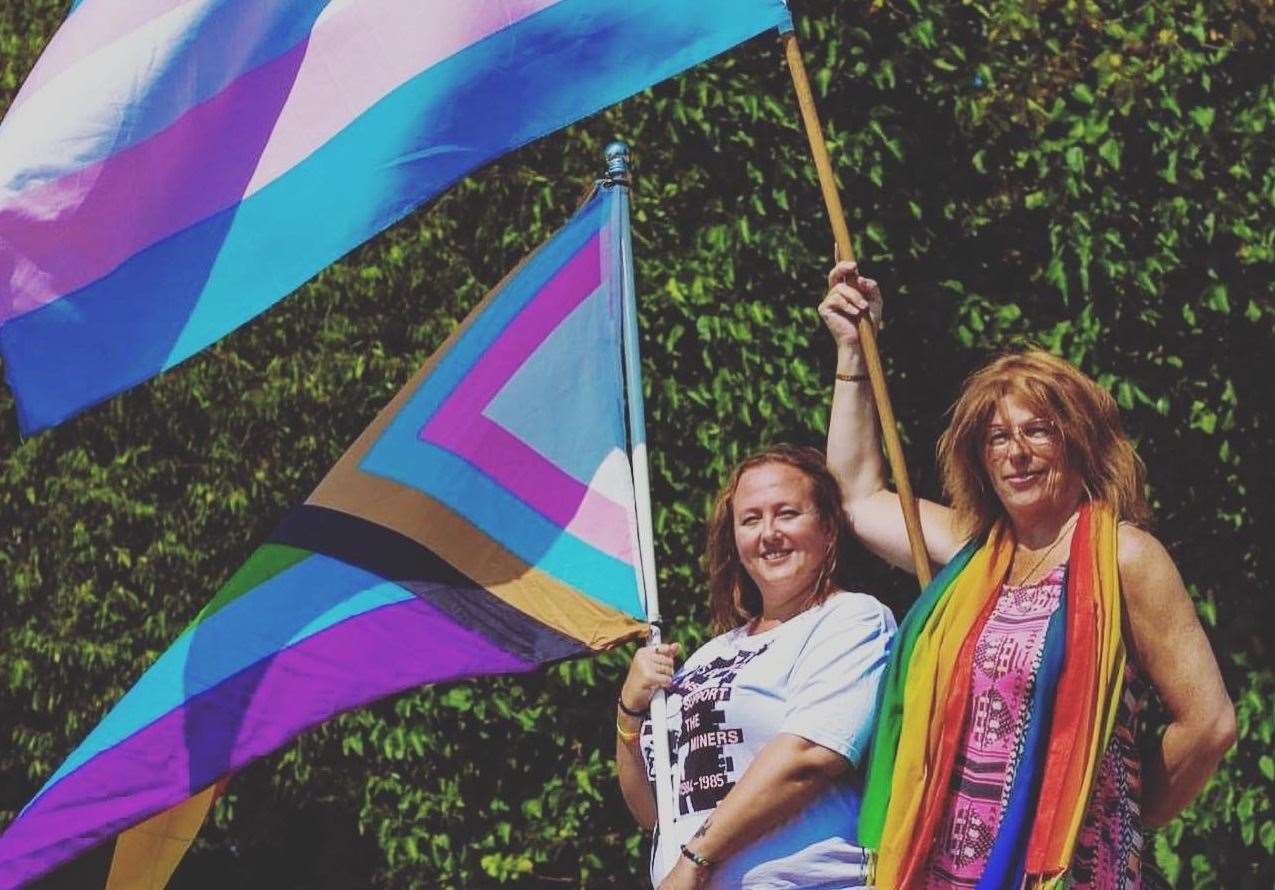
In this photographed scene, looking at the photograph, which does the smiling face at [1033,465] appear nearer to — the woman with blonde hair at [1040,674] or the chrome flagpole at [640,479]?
the woman with blonde hair at [1040,674]

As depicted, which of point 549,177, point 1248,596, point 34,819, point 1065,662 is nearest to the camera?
point 1065,662

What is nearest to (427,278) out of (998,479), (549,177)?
(549,177)

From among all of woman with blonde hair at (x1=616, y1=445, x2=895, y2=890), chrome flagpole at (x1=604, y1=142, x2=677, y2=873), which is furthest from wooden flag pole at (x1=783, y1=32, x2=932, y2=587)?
chrome flagpole at (x1=604, y1=142, x2=677, y2=873)

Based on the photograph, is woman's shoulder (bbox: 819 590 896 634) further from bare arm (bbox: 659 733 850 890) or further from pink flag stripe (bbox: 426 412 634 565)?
pink flag stripe (bbox: 426 412 634 565)

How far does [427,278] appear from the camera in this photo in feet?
26.2

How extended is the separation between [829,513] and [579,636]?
1.98ft

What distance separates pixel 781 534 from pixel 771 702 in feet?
1.17

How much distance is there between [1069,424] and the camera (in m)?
3.61

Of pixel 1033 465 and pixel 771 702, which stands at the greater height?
pixel 1033 465

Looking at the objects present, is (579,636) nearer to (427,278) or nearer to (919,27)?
(919,27)

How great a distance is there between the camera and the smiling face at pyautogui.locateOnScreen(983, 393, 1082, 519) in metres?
3.62

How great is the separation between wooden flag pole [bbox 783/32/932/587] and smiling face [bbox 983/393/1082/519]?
0.23 meters

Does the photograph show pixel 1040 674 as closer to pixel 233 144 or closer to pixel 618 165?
pixel 618 165

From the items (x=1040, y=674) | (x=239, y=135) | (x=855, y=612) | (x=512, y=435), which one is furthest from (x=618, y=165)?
(x=1040, y=674)
